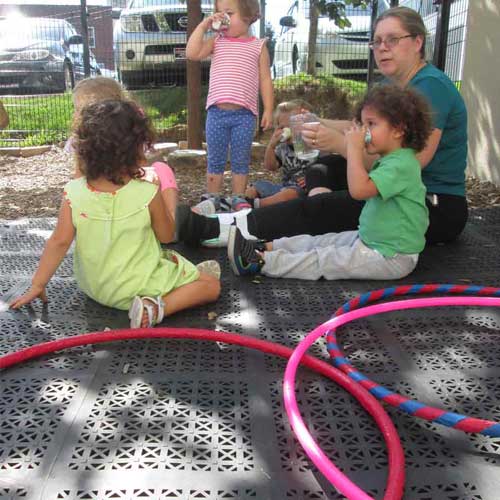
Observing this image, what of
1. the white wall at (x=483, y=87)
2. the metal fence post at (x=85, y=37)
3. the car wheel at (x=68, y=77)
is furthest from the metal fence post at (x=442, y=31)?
the car wheel at (x=68, y=77)

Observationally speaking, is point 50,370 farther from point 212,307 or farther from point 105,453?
point 212,307

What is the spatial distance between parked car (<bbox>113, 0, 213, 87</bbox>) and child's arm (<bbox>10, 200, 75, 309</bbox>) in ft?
20.8

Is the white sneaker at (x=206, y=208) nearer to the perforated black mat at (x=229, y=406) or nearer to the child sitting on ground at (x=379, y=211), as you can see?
the child sitting on ground at (x=379, y=211)

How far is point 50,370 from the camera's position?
2.09 meters

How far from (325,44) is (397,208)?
6.29 m

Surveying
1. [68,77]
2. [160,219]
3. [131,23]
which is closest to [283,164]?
[160,219]

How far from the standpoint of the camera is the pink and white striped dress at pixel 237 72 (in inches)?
176

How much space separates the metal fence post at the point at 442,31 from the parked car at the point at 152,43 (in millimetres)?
3498

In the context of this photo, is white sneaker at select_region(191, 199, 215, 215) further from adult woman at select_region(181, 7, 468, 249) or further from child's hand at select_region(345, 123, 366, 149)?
child's hand at select_region(345, 123, 366, 149)

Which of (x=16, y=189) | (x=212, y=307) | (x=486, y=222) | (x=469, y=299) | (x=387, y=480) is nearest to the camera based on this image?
(x=387, y=480)

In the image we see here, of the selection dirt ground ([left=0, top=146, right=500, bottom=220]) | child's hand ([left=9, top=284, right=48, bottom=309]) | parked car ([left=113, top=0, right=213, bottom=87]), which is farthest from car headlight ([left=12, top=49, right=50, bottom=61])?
child's hand ([left=9, top=284, right=48, bottom=309])

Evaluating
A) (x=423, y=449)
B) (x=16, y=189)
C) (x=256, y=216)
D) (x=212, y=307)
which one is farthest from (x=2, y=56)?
(x=423, y=449)

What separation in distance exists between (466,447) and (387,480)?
0.93 feet

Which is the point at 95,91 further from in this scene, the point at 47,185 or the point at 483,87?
the point at 483,87
